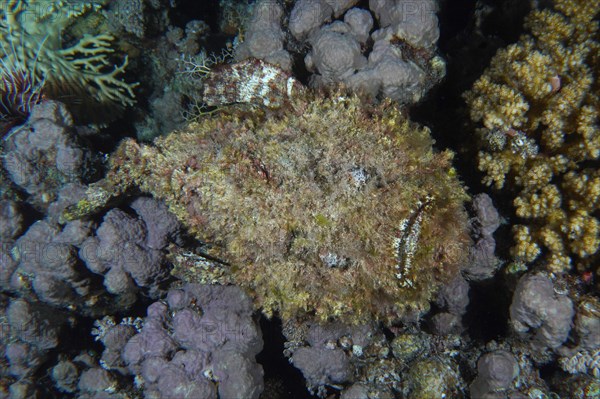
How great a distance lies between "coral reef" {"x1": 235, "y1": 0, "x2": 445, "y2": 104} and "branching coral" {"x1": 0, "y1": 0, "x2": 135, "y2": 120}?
1.90m

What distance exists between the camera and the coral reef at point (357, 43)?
305cm

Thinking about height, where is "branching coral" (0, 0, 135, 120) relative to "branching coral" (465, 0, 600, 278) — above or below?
below

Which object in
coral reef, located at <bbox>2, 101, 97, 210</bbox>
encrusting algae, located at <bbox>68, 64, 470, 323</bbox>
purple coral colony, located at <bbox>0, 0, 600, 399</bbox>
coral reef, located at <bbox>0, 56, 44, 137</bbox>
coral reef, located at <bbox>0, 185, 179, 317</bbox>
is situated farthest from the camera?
coral reef, located at <bbox>0, 56, 44, 137</bbox>

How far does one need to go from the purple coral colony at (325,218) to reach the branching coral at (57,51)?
0.08 feet

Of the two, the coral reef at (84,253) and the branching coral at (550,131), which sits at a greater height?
the branching coral at (550,131)

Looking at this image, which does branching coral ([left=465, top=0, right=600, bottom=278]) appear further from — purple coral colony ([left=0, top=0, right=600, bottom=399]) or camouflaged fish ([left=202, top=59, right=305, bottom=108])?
camouflaged fish ([left=202, top=59, right=305, bottom=108])

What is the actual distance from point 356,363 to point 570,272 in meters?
1.94

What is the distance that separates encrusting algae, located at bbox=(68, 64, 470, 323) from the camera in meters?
2.53

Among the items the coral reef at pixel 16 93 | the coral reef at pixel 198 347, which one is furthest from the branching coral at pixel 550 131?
the coral reef at pixel 16 93

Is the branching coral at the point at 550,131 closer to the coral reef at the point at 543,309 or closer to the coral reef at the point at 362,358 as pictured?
the coral reef at the point at 543,309

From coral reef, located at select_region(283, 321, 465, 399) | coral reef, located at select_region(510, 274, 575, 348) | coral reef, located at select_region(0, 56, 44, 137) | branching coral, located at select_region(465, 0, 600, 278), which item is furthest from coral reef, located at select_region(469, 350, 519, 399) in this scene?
coral reef, located at select_region(0, 56, 44, 137)

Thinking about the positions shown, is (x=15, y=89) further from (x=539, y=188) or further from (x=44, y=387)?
(x=539, y=188)

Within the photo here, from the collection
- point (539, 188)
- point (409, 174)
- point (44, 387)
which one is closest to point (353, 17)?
point (409, 174)

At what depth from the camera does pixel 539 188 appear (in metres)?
3.11
